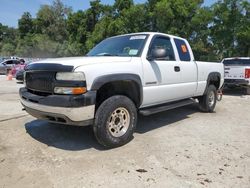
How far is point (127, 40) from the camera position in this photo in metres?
5.54

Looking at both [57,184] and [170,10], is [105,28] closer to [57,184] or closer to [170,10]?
[170,10]

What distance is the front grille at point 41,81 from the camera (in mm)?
4184

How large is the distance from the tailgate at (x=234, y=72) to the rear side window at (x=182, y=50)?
5.75 m

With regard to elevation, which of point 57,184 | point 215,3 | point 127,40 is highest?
point 215,3

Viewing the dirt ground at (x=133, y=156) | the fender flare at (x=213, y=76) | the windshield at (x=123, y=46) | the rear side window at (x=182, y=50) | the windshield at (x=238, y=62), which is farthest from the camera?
the windshield at (x=238, y=62)

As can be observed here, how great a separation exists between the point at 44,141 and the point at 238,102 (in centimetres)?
728

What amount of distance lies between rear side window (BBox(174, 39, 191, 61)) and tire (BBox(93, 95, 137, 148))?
2.07 m

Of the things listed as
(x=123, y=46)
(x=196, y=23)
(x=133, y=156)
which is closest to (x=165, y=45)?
(x=123, y=46)

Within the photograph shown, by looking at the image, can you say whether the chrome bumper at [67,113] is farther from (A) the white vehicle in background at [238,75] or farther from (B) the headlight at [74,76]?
(A) the white vehicle in background at [238,75]

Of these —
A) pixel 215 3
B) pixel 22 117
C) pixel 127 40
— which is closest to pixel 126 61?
pixel 127 40

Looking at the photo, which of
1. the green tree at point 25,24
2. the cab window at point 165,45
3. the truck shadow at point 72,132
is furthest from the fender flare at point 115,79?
the green tree at point 25,24

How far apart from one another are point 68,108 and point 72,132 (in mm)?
1608

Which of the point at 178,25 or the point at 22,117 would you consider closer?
the point at 22,117

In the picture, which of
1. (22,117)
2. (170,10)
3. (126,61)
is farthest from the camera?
(170,10)
